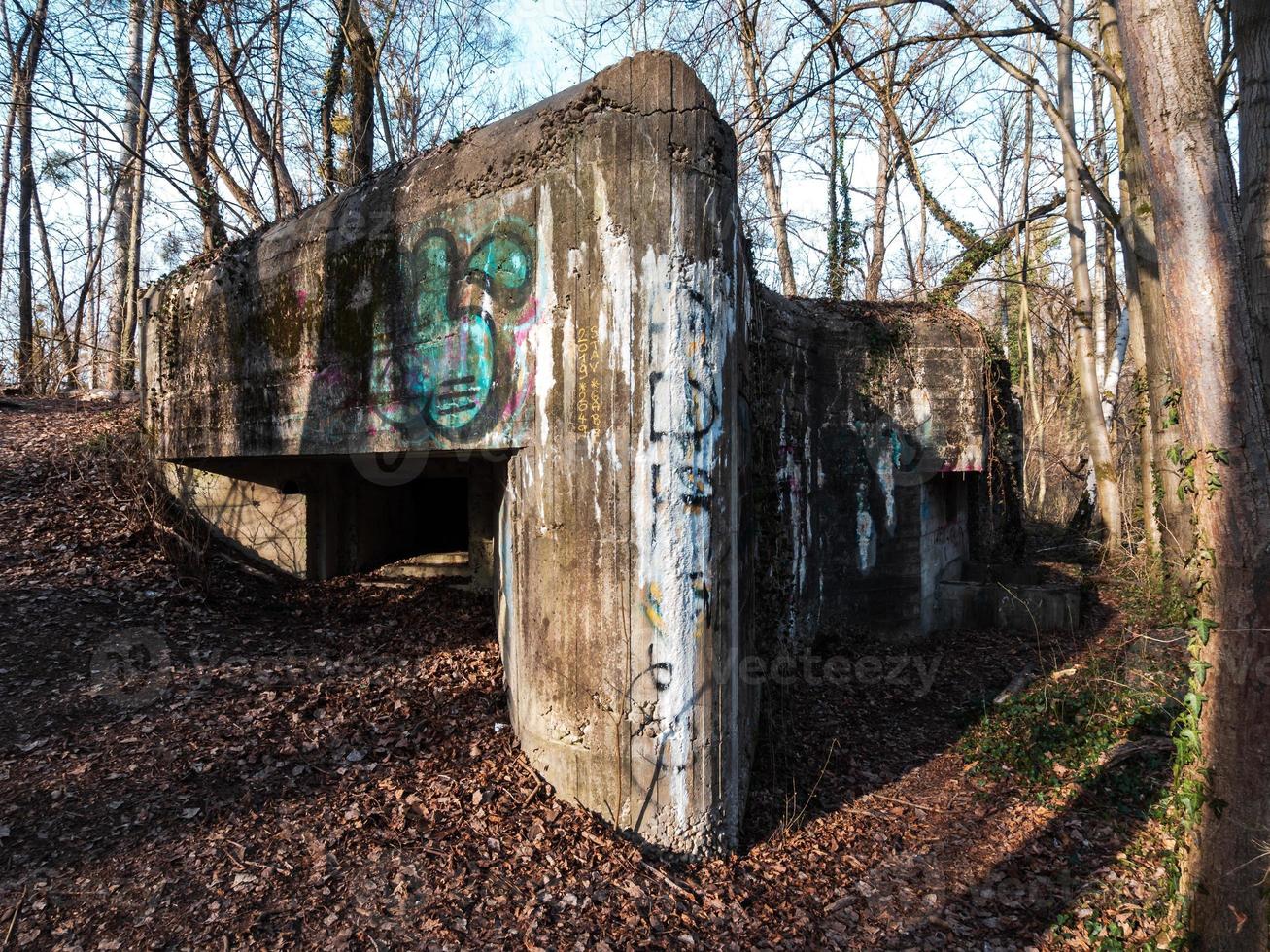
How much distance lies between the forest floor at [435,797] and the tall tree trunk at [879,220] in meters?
9.91

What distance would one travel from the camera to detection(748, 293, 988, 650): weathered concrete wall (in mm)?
7023

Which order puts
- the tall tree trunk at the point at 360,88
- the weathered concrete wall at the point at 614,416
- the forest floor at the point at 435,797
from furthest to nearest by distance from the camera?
the tall tree trunk at the point at 360,88
the weathered concrete wall at the point at 614,416
the forest floor at the point at 435,797

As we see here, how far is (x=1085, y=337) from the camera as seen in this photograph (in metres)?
10.3

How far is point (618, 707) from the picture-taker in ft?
12.7

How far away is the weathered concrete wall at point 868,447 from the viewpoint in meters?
7.02

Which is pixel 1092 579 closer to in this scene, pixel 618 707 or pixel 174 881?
pixel 618 707

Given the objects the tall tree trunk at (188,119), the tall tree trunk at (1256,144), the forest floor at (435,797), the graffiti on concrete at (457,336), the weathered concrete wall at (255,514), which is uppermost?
the tall tree trunk at (188,119)

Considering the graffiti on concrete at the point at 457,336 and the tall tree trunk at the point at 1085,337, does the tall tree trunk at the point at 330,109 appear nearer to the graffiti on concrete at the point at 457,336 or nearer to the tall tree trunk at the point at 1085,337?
the graffiti on concrete at the point at 457,336

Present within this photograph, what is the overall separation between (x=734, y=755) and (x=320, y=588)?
4752 mm

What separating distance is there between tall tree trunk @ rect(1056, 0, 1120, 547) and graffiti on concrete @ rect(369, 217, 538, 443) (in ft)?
28.8

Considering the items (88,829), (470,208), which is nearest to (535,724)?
(88,829)

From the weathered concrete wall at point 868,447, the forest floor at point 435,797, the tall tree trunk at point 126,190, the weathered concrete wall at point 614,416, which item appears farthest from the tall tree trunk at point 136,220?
the weathered concrete wall at point 868,447

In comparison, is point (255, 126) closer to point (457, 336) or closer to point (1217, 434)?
point (457, 336)

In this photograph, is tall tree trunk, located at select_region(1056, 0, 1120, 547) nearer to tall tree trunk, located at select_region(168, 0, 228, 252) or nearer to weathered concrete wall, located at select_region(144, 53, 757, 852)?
weathered concrete wall, located at select_region(144, 53, 757, 852)
